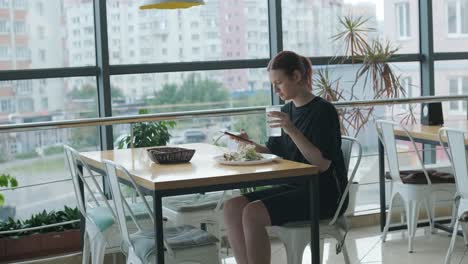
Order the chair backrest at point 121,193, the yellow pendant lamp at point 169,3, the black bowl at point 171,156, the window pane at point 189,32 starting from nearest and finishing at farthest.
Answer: the chair backrest at point 121,193
the black bowl at point 171,156
the yellow pendant lamp at point 169,3
the window pane at point 189,32

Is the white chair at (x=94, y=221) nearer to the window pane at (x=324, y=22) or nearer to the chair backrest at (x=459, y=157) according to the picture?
the chair backrest at (x=459, y=157)

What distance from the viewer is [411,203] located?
193 inches

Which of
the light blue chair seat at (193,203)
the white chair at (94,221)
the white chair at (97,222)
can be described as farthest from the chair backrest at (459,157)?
the white chair at (94,221)

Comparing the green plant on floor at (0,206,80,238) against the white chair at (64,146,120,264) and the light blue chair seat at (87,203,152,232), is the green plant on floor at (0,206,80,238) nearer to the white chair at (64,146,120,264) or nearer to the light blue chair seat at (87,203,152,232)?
the white chair at (64,146,120,264)

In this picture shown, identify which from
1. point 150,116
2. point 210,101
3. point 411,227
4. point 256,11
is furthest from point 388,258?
point 256,11

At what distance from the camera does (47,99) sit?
5.50m

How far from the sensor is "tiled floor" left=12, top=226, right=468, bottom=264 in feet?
15.3

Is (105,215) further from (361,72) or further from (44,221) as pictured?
(361,72)

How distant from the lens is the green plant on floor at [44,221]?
189 inches

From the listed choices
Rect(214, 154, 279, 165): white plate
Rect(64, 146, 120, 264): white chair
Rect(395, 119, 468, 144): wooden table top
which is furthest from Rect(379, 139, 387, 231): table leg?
Rect(64, 146, 120, 264): white chair

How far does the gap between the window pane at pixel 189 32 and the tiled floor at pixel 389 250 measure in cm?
167

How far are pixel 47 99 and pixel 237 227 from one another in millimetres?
2340

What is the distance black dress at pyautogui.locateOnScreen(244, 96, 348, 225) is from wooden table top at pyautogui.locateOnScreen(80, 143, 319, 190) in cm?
18

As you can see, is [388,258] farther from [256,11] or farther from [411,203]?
[256,11]
